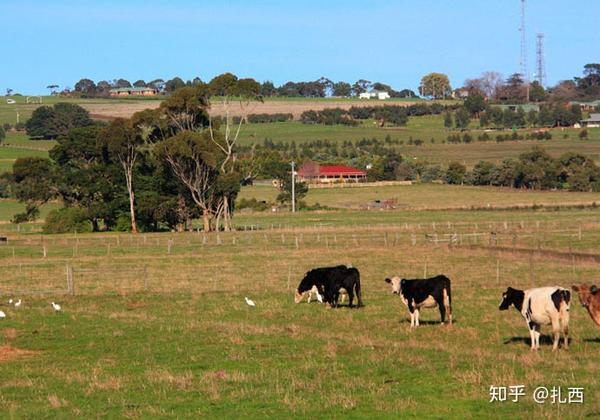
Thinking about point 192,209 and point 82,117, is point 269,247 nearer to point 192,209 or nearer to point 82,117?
point 192,209

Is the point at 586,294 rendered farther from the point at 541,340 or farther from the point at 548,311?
the point at 541,340

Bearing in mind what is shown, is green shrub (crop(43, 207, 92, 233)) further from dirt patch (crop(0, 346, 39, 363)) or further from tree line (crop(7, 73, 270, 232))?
dirt patch (crop(0, 346, 39, 363))

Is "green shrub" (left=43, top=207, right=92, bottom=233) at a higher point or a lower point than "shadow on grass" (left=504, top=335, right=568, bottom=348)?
lower

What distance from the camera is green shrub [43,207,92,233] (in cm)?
7612

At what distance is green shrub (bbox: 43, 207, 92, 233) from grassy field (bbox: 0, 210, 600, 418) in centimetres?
3719

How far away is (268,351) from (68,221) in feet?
193

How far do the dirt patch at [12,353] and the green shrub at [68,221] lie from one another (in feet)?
181

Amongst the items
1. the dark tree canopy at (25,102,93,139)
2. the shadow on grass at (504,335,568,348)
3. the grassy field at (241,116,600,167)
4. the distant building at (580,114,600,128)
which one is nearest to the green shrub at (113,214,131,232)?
the shadow on grass at (504,335,568,348)

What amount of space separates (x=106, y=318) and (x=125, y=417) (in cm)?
1177

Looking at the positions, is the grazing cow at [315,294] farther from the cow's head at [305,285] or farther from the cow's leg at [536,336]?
the cow's leg at [536,336]

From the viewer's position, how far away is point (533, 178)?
4525 inches

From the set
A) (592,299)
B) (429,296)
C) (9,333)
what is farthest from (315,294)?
(592,299)

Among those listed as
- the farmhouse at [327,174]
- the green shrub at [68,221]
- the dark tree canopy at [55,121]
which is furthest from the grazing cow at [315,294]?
the dark tree canopy at [55,121]

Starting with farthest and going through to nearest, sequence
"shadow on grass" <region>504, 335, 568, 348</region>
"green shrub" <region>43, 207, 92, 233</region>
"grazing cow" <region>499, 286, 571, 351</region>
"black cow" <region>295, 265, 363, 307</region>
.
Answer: "green shrub" <region>43, 207, 92, 233</region> → "black cow" <region>295, 265, 363, 307</region> → "shadow on grass" <region>504, 335, 568, 348</region> → "grazing cow" <region>499, 286, 571, 351</region>
